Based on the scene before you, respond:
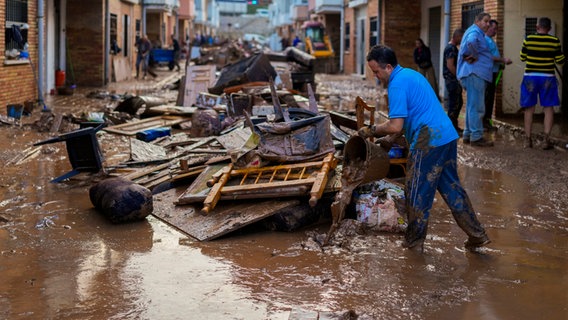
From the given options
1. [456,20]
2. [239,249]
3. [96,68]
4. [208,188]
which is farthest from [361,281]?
[96,68]

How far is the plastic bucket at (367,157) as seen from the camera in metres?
6.21

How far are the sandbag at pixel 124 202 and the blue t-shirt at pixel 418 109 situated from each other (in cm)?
250

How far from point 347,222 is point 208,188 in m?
1.50

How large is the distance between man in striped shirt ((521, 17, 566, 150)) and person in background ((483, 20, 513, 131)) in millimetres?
922

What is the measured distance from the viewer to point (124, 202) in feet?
21.8

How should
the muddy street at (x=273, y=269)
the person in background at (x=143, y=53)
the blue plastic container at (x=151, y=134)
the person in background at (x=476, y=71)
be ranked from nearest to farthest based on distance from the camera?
1. the muddy street at (x=273, y=269)
2. the person in background at (x=476, y=71)
3. the blue plastic container at (x=151, y=134)
4. the person in background at (x=143, y=53)

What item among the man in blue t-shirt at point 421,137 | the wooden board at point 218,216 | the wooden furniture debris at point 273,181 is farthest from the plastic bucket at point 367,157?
the wooden board at point 218,216

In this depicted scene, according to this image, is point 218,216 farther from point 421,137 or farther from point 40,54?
point 40,54

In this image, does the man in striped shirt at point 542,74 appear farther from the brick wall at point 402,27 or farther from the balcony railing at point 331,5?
the balcony railing at point 331,5

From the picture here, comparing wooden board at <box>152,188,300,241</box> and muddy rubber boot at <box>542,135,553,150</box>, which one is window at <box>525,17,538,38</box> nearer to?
muddy rubber boot at <box>542,135,553,150</box>

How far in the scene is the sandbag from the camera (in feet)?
21.8

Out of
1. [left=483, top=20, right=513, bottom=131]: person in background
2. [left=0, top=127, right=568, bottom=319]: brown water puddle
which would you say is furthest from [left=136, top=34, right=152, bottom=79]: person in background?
[left=0, top=127, right=568, bottom=319]: brown water puddle

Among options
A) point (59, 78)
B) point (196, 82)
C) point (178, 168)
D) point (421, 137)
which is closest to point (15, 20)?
point (196, 82)

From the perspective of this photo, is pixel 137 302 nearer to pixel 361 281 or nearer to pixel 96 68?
pixel 361 281
